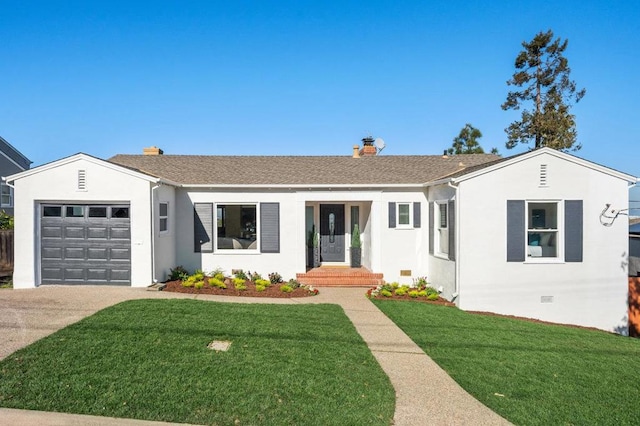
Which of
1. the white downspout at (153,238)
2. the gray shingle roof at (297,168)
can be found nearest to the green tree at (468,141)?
the gray shingle roof at (297,168)

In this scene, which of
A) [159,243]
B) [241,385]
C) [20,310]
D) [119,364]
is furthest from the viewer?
[159,243]

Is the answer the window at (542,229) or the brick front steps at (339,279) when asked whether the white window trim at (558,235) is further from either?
the brick front steps at (339,279)

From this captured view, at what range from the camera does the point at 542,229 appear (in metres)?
11.4

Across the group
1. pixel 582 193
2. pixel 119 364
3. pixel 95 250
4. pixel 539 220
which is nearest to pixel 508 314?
pixel 539 220

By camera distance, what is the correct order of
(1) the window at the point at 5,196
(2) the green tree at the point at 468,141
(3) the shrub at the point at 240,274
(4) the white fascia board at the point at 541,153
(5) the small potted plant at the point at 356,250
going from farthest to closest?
1. (2) the green tree at the point at 468,141
2. (1) the window at the point at 5,196
3. (5) the small potted plant at the point at 356,250
4. (3) the shrub at the point at 240,274
5. (4) the white fascia board at the point at 541,153

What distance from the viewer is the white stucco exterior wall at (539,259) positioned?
11.2 m

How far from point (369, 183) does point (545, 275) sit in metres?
5.81

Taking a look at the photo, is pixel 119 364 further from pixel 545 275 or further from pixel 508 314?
pixel 545 275

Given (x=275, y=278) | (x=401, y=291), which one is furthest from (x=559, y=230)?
(x=275, y=278)

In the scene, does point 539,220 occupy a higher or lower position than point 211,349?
higher

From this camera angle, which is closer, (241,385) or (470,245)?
(241,385)

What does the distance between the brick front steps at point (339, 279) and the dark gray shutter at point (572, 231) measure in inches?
211

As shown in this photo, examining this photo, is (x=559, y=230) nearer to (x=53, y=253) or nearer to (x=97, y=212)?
(x=97, y=212)

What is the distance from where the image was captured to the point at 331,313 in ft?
31.5
